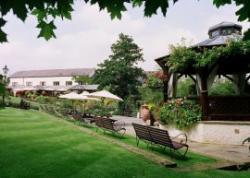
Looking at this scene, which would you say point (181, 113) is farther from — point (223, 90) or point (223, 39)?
point (223, 90)

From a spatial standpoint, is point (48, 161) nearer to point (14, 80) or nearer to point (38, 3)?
point (38, 3)

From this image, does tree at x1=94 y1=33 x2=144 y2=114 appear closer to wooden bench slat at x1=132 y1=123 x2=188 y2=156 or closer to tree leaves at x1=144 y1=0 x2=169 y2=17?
wooden bench slat at x1=132 y1=123 x2=188 y2=156

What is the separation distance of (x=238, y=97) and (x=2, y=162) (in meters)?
10.6

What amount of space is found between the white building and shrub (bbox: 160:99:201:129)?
75.0 meters

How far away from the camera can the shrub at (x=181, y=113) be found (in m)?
17.0

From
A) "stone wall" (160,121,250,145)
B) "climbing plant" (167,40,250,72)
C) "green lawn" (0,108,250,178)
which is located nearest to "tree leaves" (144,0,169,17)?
"green lawn" (0,108,250,178)

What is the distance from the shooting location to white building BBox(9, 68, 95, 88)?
96.1m

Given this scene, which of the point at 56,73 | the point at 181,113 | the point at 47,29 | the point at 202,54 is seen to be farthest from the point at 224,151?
the point at 56,73

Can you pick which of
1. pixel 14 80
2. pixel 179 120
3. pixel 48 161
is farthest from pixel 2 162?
pixel 14 80

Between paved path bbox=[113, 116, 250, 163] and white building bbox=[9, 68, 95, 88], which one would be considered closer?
paved path bbox=[113, 116, 250, 163]

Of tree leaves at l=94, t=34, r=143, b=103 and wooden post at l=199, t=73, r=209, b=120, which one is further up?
tree leaves at l=94, t=34, r=143, b=103

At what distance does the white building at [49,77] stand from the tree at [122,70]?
37813 mm

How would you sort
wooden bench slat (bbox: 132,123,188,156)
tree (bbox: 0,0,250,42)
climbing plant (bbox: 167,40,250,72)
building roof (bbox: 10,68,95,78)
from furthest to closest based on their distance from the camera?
building roof (bbox: 10,68,95,78) < climbing plant (bbox: 167,40,250,72) < wooden bench slat (bbox: 132,123,188,156) < tree (bbox: 0,0,250,42)

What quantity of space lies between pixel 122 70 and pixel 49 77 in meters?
51.5
